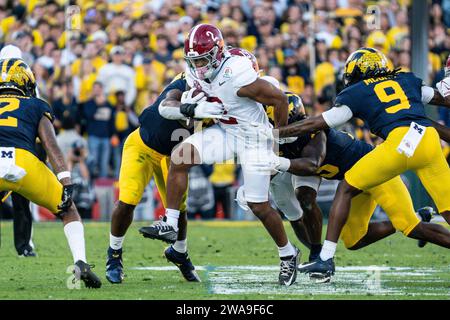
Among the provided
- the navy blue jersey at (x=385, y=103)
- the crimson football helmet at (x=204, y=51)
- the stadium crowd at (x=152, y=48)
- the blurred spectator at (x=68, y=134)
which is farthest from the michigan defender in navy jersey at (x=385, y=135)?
the blurred spectator at (x=68, y=134)

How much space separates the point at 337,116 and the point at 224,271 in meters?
1.77

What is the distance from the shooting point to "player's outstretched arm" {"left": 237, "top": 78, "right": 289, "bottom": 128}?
6.66 m

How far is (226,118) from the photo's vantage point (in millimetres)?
6828

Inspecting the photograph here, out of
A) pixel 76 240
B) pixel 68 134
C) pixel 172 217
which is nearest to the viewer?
pixel 76 240

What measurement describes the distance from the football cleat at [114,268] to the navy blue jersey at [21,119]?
114 cm

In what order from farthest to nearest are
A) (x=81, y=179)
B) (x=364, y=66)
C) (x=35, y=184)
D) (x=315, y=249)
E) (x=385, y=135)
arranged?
1. (x=81, y=179)
2. (x=315, y=249)
3. (x=364, y=66)
4. (x=385, y=135)
5. (x=35, y=184)

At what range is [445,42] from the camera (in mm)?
13266

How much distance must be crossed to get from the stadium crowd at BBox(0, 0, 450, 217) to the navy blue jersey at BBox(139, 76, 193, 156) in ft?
18.2

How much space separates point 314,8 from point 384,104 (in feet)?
24.9

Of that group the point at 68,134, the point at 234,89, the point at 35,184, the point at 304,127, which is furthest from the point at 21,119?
the point at 68,134

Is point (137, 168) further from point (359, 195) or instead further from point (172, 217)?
point (359, 195)

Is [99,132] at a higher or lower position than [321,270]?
lower
